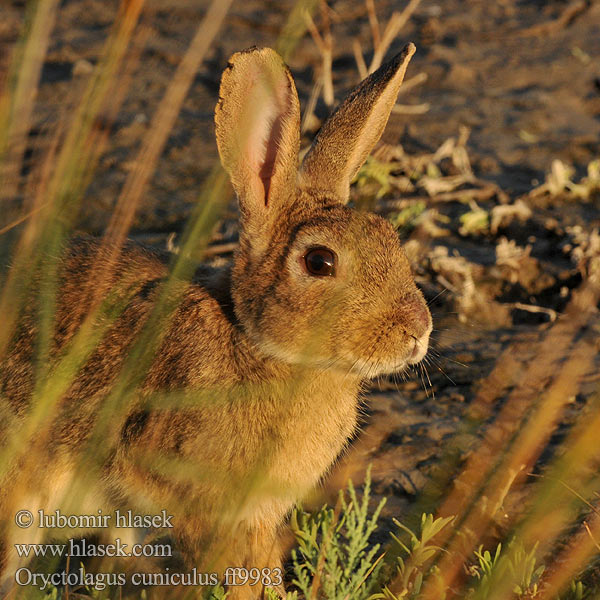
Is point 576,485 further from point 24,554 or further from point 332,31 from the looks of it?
point 332,31

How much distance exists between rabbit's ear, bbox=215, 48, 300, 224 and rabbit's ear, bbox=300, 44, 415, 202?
20cm

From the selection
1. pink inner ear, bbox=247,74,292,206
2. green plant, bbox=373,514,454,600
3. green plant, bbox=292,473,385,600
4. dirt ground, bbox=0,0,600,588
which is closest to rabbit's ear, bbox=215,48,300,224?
pink inner ear, bbox=247,74,292,206

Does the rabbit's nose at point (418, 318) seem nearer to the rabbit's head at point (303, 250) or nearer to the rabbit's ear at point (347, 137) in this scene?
the rabbit's head at point (303, 250)

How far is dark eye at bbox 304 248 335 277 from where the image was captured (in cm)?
306

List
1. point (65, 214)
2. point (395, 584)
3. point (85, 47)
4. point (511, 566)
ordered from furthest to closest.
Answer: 1. point (85, 47)
2. point (65, 214)
3. point (395, 584)
4. point (511, 566)

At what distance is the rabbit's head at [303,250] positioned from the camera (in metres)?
2.99

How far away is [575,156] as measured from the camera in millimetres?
6211

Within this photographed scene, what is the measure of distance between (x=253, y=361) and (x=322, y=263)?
0.43 metres

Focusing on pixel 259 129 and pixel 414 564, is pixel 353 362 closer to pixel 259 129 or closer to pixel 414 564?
pixel 414 564

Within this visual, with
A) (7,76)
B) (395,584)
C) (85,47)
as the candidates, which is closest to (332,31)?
(85,47)

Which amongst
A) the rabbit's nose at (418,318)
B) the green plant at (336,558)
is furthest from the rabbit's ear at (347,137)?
the green plant at (336,558)

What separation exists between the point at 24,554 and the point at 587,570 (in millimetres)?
1995

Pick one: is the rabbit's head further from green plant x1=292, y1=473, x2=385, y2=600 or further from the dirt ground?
green plant x1=292, y1=473, x2=385, y2=600

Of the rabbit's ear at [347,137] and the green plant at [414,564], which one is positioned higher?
the rabbit's ear at [347,137]
